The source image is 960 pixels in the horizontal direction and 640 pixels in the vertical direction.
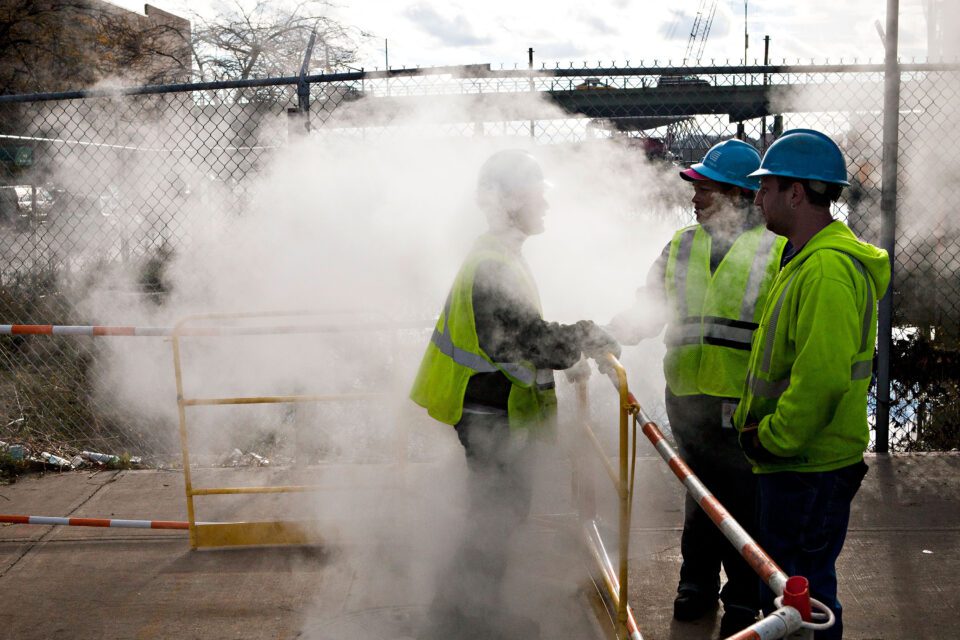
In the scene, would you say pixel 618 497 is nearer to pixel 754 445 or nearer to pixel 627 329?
pixel 627 329

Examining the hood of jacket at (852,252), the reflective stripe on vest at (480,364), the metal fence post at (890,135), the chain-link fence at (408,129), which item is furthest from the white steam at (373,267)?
the hood of jacket at (852,252)

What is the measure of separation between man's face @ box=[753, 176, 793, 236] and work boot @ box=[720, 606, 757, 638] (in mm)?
1651

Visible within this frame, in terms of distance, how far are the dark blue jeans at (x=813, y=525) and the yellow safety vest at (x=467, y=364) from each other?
1.04 metres

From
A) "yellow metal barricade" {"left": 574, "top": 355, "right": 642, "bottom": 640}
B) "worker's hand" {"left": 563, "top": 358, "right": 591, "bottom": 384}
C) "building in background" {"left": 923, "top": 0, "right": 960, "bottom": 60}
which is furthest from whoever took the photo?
"building in background" {"left": 923, "top": 0, "right": 960, "bottom": 60}

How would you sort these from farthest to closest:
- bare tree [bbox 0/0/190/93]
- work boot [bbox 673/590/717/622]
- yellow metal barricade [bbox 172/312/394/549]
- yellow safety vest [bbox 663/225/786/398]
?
bare tree [bbox 0/0/190/93], yellow metal barricade [bbox 172/312/394/549], work boot [bbox 673/590/717/622], yellow safety vest [bbox 663/225/786/398]

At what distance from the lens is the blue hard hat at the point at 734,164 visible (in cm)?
365

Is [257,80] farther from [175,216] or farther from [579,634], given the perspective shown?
[579,634]

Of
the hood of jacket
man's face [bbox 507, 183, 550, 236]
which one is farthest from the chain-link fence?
the hood of jacket

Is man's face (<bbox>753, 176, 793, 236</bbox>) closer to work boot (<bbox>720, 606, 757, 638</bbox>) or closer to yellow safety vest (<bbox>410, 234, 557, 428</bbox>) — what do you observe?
yellow safety vest (<bbox>410, 234, 557, 428</bbox>)

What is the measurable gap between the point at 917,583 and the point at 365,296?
349 centimetres

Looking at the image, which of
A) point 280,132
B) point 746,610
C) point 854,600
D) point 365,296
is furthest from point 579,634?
point 280,132

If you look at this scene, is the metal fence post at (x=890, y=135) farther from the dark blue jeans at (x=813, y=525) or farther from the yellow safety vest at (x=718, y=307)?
the dark blue jeans at (x=813, y=525)

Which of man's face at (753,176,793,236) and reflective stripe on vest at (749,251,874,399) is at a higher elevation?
man's face at (753,176,793,236)

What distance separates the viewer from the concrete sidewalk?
3.88 m
